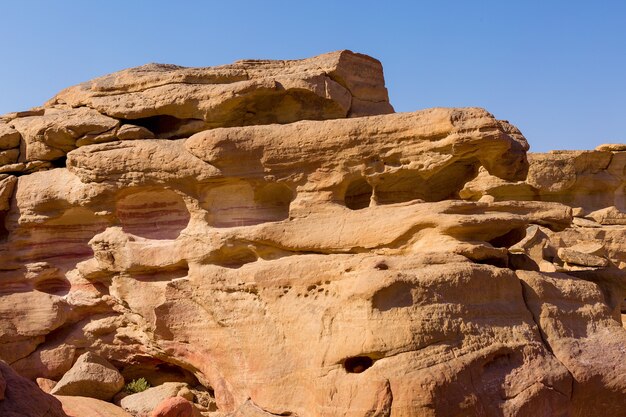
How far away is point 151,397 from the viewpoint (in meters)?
10.1

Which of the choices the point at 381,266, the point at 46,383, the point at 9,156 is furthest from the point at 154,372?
the point at 381,266

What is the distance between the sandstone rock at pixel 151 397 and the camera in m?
9.78

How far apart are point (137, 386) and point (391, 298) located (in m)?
4.86

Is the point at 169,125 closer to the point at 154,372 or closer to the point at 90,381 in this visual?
the point at 154,372

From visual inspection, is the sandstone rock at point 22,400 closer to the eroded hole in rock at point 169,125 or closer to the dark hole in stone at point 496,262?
the eroded hole in rock at point 169,125

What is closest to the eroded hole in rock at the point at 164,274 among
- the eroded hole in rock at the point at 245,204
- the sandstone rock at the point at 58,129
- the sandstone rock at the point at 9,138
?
the eroded hole in rock at the point at 245,204

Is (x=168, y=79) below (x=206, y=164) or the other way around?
the other way around

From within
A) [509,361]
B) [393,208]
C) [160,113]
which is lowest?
[509,361]

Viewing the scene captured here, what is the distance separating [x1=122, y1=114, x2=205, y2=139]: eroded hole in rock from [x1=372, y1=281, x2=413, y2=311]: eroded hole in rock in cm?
462

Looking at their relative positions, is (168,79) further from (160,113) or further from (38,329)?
(38,329)

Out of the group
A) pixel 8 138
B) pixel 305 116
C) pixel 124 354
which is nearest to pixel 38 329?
Result: pixel 124 354

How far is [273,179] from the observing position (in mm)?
10039

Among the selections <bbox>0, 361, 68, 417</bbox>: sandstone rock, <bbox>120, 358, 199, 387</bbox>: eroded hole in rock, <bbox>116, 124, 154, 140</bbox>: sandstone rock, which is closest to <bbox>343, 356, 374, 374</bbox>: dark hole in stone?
<bbox>0, 361, 68, 417</bbox>: sandstone rock

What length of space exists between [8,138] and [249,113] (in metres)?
4.30
